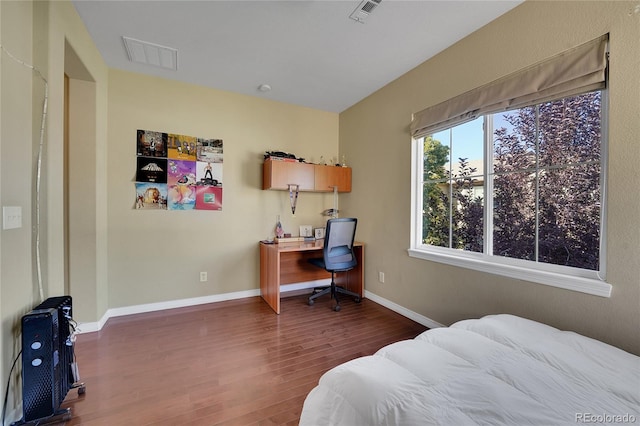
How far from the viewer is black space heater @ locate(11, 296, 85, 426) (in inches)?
53.8

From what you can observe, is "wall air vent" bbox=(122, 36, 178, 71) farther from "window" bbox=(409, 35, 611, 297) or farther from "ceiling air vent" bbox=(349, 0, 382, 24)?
"window" bbox=(409, 35, 611, 297)

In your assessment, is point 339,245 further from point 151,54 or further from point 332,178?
point 151,54

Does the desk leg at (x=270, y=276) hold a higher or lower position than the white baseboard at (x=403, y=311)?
higher

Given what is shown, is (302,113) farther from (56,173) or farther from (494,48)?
(56,173)

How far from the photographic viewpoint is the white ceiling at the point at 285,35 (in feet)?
6.47

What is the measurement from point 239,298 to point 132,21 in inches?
121

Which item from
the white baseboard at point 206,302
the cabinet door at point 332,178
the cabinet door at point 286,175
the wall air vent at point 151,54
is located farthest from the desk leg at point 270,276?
the wall air vent at point 151,54

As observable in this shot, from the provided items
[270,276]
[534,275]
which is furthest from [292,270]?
[534,275]

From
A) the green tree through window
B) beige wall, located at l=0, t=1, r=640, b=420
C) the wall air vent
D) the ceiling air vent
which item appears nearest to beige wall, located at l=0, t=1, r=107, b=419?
beige wall, located at l=0, t=1, r=640, b=420

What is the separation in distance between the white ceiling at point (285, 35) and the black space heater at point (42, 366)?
222 cm

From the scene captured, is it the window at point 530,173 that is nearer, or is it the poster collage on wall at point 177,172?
the window at point 530,173

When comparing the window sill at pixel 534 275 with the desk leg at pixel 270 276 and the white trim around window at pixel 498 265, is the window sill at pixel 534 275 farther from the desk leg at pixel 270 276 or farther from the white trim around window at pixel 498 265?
the desk leg at pixel 270 276

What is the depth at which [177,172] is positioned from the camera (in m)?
3.09

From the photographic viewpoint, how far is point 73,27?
198 cm
